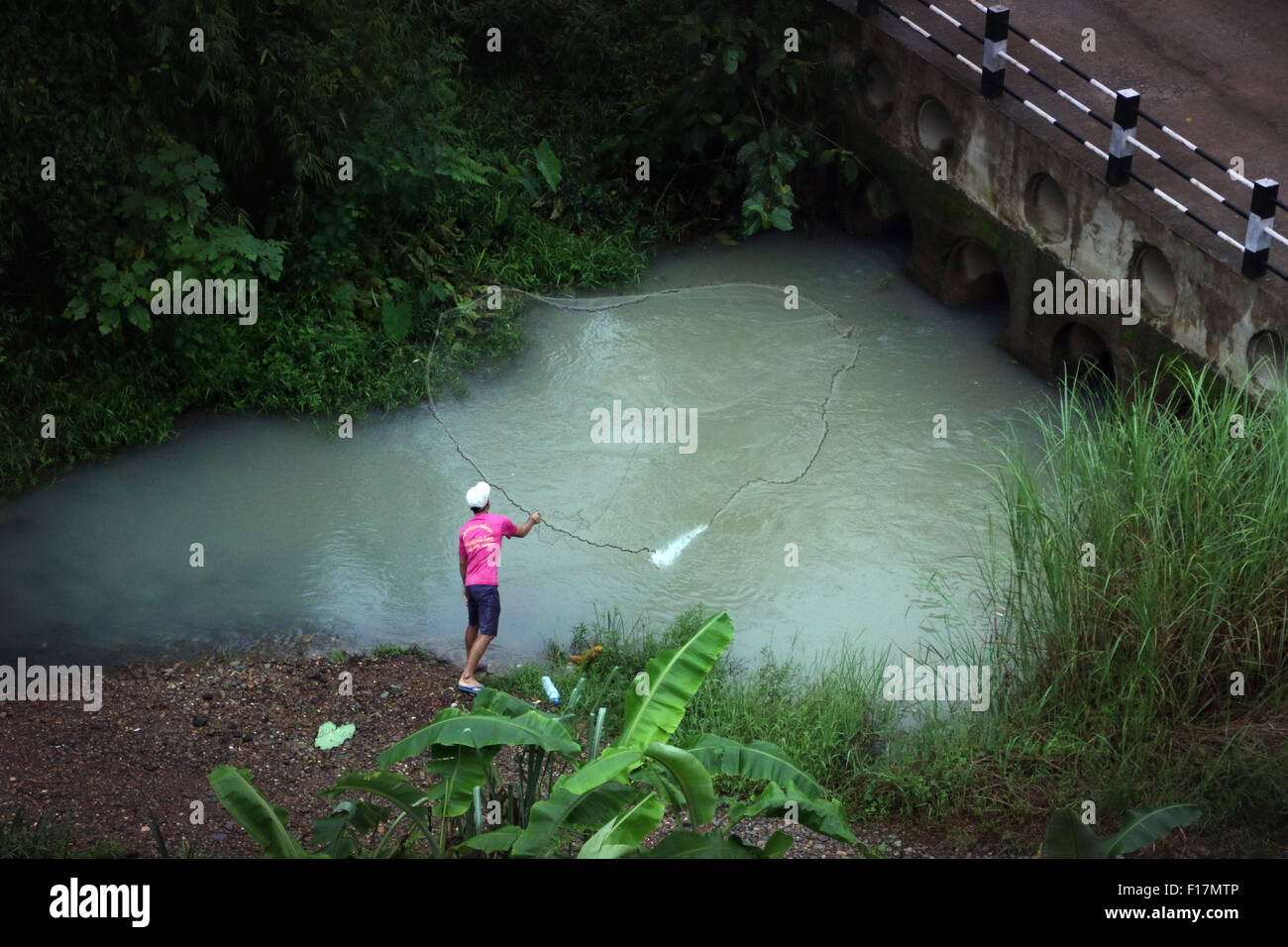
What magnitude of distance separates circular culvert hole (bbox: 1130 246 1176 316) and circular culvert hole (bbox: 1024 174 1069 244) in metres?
0.79

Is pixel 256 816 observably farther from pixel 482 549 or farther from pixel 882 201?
pixel 882 201

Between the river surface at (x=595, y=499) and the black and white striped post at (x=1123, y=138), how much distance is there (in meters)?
1.90

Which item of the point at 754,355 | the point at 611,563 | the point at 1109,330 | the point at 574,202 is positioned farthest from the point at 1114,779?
the point at 574,202

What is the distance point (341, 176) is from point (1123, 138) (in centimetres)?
644

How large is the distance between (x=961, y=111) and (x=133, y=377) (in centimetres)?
721

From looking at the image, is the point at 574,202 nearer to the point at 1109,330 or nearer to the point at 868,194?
the point at 868,194

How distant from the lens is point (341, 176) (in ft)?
44.2

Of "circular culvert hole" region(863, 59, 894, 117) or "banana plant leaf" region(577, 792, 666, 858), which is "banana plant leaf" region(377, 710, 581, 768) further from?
"circular culvert hole" region(863, 59, 894, 117)

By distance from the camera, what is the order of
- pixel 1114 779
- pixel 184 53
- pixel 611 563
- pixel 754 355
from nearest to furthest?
pixel 1114 779 < pixel 611 563 < pixel 184 53 < pixel 754 355

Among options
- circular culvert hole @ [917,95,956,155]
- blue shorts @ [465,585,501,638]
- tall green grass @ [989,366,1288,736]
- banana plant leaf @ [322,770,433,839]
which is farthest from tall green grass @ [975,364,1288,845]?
circular culvert hole @ [917,95,956,155]

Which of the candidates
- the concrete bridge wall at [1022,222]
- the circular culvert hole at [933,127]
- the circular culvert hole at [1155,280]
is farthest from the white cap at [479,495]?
the circular culvert hole at [933,127]

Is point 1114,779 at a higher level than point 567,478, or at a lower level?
lower

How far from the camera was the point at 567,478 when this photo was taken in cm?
1186

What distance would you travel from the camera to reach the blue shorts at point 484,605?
9.71 metres
